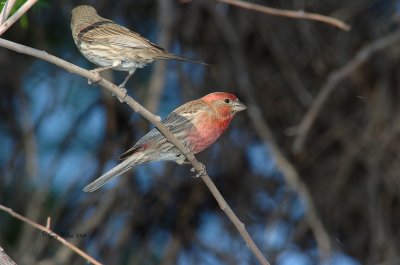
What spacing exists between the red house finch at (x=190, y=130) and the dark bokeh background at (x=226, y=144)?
1.46 meters

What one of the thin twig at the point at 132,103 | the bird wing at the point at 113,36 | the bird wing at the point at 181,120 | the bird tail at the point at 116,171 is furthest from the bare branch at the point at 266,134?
the thin twig at the point at 132,103

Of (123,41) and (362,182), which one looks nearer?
(123,41)

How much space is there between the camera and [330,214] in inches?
309

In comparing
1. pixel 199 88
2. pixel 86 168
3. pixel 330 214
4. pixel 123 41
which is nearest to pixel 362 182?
pixel 330 214

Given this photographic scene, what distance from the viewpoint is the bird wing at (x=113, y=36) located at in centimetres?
500

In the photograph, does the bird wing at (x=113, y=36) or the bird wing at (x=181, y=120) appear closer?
the bird wing at (x=113, y=36)

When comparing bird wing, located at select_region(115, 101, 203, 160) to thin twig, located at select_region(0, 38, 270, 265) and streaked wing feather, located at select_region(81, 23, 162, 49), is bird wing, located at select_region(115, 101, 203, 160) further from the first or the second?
thin twig, located at select_region(0, 38, 270, 265)

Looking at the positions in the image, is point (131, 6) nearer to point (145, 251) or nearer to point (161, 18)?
point (161, 18)

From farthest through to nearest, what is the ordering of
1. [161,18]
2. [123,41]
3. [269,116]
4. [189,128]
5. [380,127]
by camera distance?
1. [269,116]
2. [380,127]
3. [161,18]
4. [189,128]
5. [123,41]

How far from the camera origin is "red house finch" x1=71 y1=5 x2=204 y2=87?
495 centimetres

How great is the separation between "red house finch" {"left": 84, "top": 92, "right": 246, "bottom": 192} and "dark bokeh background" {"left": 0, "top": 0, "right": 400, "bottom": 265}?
57.3 inches

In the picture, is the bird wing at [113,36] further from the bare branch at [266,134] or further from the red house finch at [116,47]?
the bare branch at [266,134]

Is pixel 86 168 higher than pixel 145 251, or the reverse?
pixel 86 168

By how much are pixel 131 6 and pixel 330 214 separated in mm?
2699
